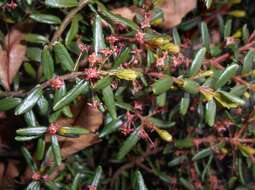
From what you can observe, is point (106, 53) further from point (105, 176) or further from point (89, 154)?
point (105, 176)

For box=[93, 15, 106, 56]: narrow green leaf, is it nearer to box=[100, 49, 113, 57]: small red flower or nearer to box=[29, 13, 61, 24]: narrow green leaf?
box=[100, 49, 113, 57]: small red flower

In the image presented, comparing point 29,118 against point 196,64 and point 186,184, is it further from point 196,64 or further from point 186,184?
point 186,184

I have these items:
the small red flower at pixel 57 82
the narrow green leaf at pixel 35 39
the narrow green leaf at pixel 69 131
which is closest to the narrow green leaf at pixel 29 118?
the narrow green leaf at pixel 69 131

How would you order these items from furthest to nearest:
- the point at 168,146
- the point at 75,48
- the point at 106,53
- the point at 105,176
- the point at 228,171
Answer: the point at 228,171, the point at 105,176, the point at 168,146, the point at 75,48, the point at 106,53

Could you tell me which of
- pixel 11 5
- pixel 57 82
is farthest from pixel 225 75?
pixel 11 5

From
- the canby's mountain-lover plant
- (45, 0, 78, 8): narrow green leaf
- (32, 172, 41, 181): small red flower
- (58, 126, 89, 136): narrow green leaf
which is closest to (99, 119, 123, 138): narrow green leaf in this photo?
the canby's mountain-lover plant

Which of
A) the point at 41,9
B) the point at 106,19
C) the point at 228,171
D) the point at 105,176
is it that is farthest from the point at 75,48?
the point at 228,171

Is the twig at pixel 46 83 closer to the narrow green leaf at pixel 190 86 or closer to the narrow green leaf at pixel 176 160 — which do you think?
the narrow green leaf at pixel 190 86
